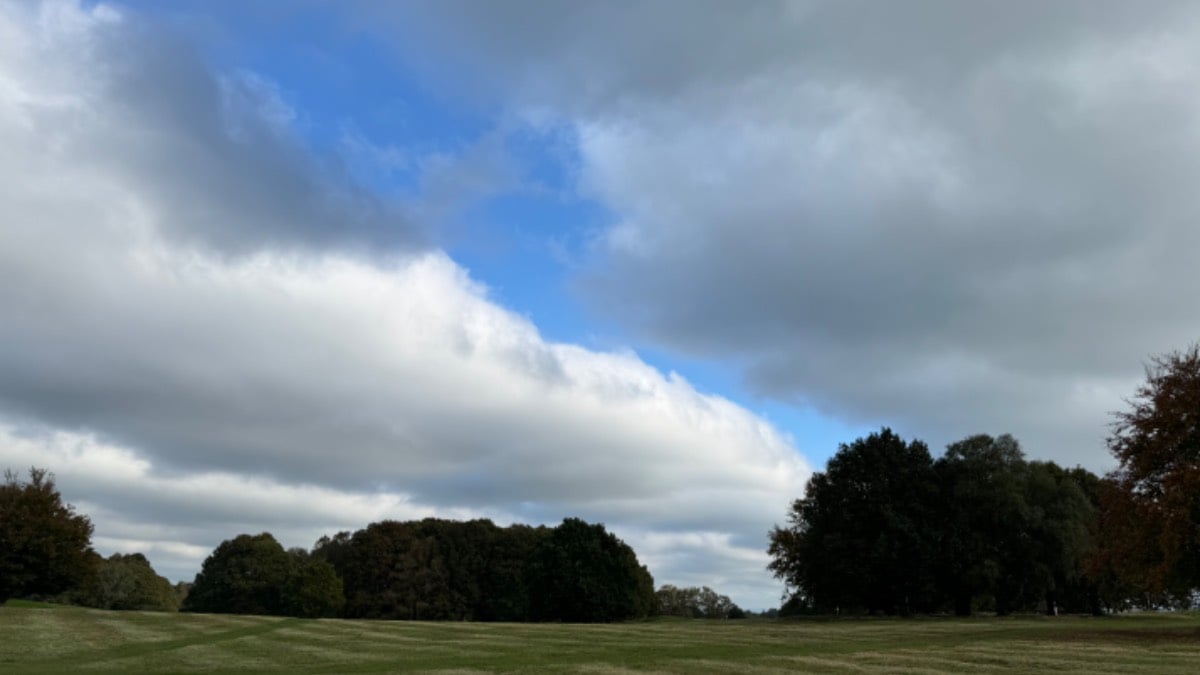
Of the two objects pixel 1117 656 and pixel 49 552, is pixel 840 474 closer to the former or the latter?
pixel 1117 656

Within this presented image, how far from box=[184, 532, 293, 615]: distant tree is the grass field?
244 feet

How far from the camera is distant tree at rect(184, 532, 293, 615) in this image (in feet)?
385

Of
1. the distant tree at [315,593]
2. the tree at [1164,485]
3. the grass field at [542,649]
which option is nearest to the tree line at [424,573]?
the distant tree at [315,593]

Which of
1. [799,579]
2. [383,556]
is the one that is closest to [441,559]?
[383,556]

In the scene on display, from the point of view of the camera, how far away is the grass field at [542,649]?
25922 millimetres

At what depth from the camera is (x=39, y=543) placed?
53188mm

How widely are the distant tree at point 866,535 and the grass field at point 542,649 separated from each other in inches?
1006

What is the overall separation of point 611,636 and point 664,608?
104m

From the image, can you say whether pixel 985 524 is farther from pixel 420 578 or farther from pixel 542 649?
pixel 420 578

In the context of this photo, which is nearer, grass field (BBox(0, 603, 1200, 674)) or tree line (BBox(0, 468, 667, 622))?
grass field (BBox(0, 603, 1200, 674))

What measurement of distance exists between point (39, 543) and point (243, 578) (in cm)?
7029

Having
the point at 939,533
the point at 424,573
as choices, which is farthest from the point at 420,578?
the point at 939,533

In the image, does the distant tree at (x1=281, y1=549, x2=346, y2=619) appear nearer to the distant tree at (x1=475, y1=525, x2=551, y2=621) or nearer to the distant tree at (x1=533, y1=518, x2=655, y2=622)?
the distant tree at (x1=475, y1=525, x2=551, y2=621)

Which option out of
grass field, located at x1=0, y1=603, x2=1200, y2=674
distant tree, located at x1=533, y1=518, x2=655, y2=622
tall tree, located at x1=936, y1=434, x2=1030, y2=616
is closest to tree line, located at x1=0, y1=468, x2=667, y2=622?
distant tree, located at x1=533, y1=518, x2=655, y2=622
